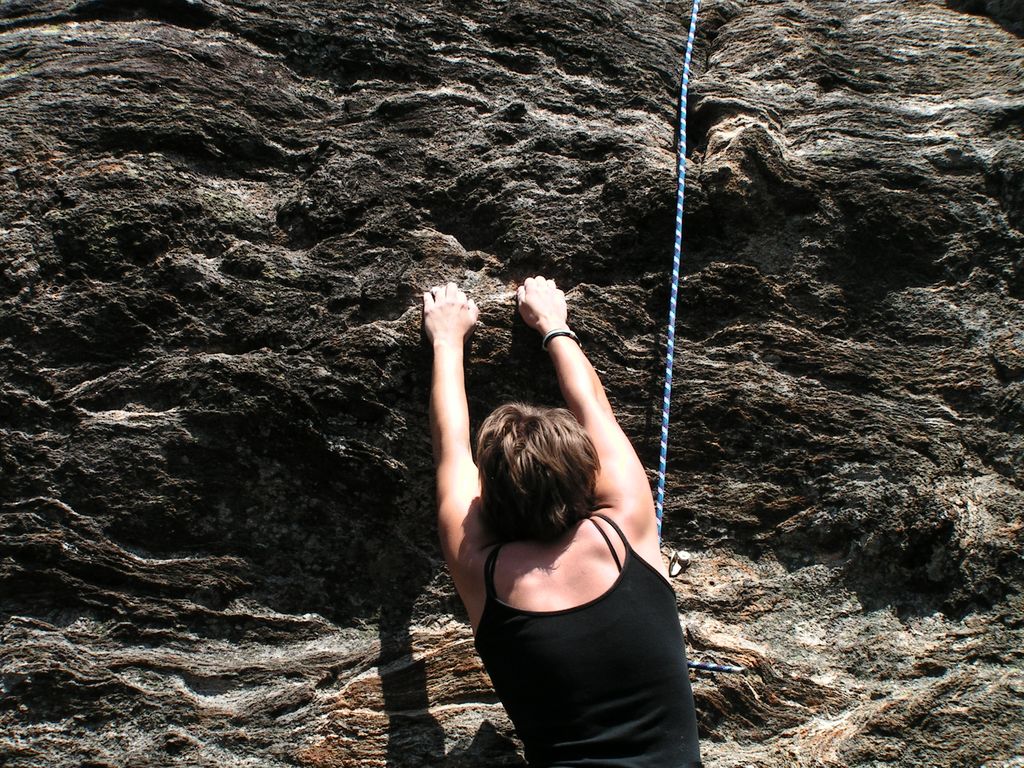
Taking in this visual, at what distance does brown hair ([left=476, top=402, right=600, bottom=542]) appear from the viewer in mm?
3303

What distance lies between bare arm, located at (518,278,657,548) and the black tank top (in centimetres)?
24

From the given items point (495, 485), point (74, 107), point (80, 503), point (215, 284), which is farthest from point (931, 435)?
point (74, 107)

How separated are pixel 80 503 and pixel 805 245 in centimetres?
392

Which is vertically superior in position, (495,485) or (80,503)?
(495,485)

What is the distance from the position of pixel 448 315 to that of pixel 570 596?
5.60 feet

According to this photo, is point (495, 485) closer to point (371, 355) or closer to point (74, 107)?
point (371, 355)

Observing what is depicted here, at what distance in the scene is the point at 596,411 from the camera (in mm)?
3973

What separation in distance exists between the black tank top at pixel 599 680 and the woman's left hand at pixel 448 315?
146 centimetres

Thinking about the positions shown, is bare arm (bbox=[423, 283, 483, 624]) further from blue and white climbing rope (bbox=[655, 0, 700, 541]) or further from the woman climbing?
blue and white climbing rope (bbox=[655, 0, 700, 541])

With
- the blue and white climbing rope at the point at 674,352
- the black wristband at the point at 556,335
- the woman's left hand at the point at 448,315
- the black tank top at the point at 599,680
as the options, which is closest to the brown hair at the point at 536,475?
the black tank top at the point at 599,680

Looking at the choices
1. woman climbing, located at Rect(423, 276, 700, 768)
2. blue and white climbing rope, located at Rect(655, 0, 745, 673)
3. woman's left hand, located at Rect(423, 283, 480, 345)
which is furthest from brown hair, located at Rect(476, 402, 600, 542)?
woman's left hand, located at Rect(423, 283, 480, 345)

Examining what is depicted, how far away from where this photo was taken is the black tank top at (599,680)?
3090 millimetres

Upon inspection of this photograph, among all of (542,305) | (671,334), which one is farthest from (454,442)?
(671,334)

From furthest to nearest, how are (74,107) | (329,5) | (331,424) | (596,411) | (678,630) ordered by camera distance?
(329,5) → (74,107) → (331,424) → (596,411) → (678,630)
